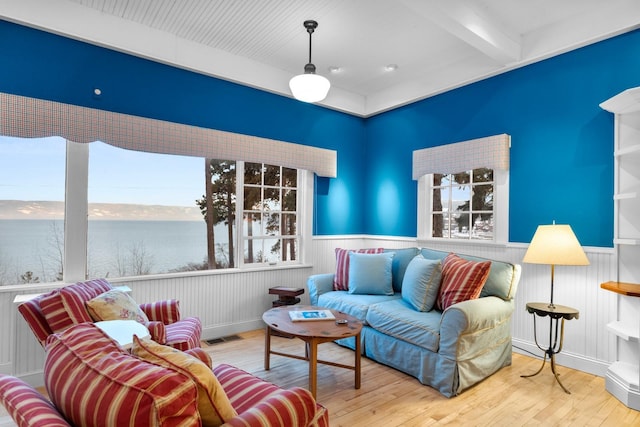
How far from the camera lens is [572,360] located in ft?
10.2

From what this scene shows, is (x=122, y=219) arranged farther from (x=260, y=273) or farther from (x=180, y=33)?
(x=180, y=33)

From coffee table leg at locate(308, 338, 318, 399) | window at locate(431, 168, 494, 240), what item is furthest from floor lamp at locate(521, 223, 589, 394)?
coffee table leg at locate(308, 338, 318, 399)

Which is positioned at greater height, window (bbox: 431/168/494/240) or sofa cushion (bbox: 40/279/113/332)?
window (bbox: 431/168/494/240)

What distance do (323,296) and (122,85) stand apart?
2783 millimetres

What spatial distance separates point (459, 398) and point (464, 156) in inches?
93.9

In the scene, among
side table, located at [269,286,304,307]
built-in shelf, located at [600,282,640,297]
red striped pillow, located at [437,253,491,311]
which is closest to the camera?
built-in shelf, located at [600,282,640,297]

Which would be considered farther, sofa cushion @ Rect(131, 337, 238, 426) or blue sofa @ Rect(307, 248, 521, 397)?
blue sofa @ Rect(307, 248, 521, 397)

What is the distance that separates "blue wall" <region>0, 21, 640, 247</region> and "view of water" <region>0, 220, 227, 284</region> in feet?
3.61

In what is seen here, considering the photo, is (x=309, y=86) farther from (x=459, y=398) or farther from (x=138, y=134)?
(x=459, y=398)

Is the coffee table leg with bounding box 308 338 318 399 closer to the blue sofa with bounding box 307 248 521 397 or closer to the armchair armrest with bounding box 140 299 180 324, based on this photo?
the blue sofa with bounding box 307 248 521 397

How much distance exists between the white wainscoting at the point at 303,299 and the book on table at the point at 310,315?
1218 millimetres

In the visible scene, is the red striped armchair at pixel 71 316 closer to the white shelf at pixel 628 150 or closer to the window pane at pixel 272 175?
the window pane at pixel 272 175

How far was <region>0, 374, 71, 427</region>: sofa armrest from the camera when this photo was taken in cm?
96

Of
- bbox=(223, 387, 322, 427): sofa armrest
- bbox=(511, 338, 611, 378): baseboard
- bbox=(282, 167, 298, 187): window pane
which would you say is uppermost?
bbox=(282, 167, 298, 187): window pane
